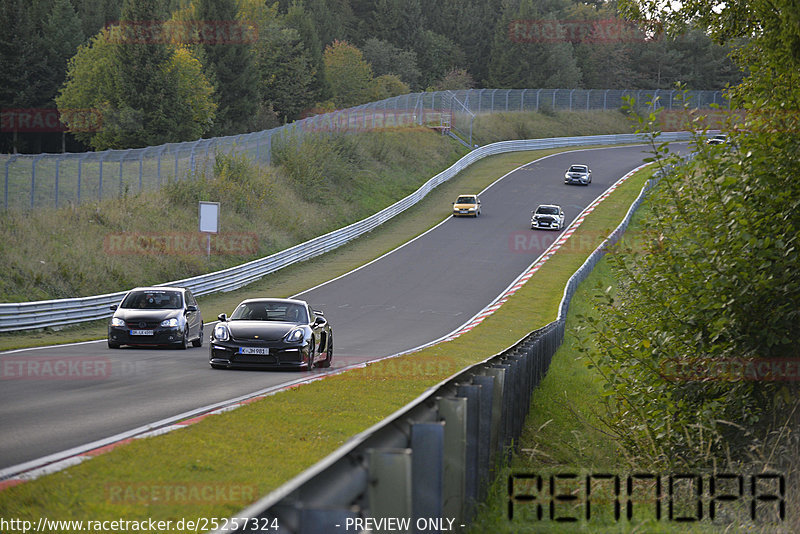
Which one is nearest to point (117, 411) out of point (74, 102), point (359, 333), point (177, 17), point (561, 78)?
point (359, 333)

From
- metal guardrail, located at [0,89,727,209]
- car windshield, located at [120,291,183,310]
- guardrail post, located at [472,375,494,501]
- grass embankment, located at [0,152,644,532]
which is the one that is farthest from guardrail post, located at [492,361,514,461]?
car windshield, located at [120,291,183,310]

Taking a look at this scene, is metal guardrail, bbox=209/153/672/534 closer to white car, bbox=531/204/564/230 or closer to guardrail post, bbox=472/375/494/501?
guardrail post, bbox=472/375/494/501

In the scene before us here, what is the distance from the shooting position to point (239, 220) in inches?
1794

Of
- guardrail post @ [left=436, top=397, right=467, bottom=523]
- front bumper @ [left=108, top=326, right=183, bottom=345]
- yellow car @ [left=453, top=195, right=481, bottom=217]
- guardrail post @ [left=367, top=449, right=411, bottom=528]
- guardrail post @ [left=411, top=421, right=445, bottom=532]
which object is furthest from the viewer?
yellow car @ [left=453, top=195, right=481, bottom=217]

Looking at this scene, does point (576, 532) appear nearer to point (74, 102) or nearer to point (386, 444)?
point (386, 444)

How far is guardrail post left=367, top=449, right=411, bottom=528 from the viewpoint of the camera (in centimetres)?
405

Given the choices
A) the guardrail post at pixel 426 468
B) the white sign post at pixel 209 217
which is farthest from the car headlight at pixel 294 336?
the white sign post at pixel 209 217

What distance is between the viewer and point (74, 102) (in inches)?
3413

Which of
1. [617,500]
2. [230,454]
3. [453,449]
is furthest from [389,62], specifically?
[453,449]

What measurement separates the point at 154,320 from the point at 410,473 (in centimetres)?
1907

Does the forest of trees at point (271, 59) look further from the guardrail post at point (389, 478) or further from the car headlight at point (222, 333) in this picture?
the guardrail post at point (389, 478)

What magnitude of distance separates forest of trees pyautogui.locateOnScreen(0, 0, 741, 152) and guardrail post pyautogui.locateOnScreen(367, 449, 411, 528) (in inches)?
1778

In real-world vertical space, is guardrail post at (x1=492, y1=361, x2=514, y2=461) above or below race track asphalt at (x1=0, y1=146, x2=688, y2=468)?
above

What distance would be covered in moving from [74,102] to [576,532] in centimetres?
8799
